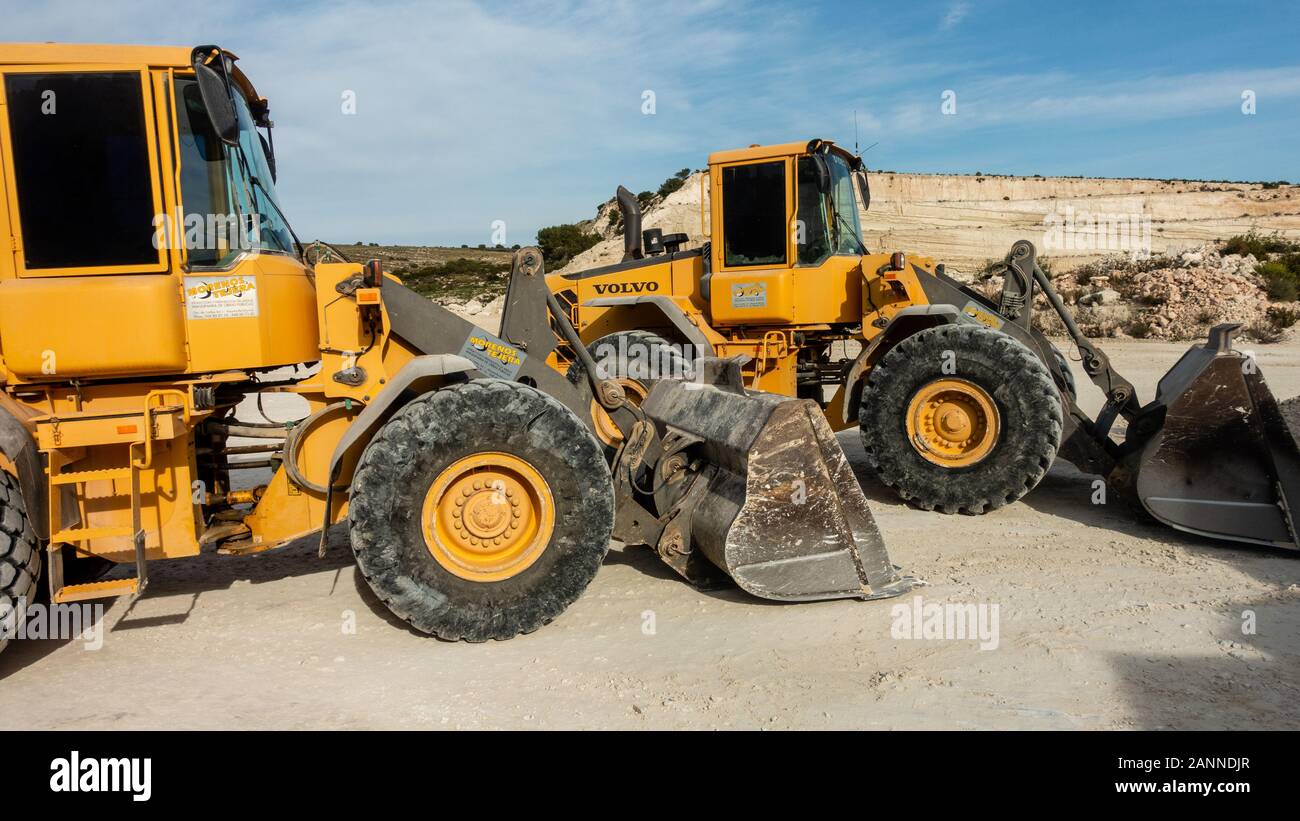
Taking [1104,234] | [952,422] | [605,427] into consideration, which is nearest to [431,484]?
[605,427]

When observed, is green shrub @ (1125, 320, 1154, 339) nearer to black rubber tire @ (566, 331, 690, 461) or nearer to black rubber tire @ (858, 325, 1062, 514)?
black rubber tire @ (858, 325, 1062, 514)

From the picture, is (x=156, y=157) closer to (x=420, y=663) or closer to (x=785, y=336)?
(x=420, y=663)

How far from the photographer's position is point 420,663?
157 inches

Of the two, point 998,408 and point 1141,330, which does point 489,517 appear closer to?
point 998,408

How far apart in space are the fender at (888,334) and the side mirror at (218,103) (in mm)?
5098

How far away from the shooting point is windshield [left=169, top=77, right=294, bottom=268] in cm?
403

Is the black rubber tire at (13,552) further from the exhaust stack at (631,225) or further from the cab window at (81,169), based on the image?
the exhaust stack at (631,225)

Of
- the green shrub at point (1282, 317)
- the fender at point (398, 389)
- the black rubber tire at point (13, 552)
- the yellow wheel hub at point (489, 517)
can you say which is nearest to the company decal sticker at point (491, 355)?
the fender at point (398, 389)

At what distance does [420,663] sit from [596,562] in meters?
0.96

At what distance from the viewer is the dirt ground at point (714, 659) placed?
3426 mm

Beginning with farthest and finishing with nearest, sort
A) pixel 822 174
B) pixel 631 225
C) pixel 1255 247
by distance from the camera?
pixel 1255 247, pixel 631 225, pixel 822 174

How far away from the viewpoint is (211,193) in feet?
13.5

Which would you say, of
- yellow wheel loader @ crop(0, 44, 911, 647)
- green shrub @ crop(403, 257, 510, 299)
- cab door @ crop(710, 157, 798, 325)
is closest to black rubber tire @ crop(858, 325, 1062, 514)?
cab door @ crop(710, 157, 798, 325)

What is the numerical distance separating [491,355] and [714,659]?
2129mm
